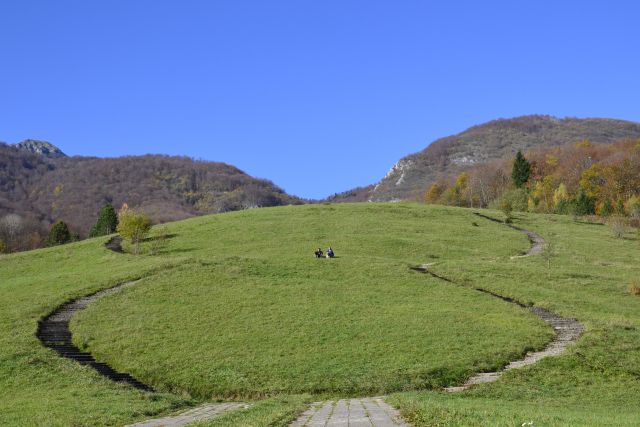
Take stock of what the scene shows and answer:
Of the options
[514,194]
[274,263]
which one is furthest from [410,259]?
[514,194]

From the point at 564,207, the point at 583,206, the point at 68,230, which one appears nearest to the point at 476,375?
the point at 583,206

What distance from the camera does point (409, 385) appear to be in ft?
82.9

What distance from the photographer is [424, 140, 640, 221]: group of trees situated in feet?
346

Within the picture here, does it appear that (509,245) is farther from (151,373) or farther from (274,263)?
(151,373)

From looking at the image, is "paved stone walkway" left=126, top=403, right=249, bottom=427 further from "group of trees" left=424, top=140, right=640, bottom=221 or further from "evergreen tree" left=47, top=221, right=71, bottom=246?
"evergreen tree" left=47, top=221, right=71, bottom=246

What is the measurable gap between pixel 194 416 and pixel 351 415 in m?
5.88

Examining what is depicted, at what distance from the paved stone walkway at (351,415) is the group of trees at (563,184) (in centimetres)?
7830

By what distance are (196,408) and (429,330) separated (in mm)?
14150

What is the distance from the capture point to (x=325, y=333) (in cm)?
3222

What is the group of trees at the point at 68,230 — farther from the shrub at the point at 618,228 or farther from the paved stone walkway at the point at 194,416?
the shrub at the point at 618,228

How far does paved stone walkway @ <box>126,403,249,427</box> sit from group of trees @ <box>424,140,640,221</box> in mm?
77646

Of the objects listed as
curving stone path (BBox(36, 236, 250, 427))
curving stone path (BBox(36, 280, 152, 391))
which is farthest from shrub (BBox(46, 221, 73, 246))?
curving stone path (BBox(36, 280, 152, 391))

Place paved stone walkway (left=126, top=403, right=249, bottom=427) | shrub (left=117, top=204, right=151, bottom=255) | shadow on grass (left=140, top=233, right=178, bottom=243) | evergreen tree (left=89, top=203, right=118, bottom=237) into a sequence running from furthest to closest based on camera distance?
1. evergreen tree (left=89, top=203, right=118, bottom=237)
2. shadow on grass (left=140, top=233, right=178, bottom=243)
3. shrub (left=117, top=204, right=151, bottom=255)
4. paved stone walkway (left=126, top=403, right=249, bottom=427)

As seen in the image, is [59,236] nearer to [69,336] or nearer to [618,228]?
[69,336]
